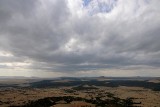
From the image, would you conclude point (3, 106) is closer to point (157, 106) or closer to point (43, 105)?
point (43, 105)

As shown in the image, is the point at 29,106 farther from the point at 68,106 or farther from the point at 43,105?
the point at 68,106

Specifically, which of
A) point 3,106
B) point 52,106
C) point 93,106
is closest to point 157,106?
point 93,106

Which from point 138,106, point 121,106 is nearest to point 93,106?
point 121,106

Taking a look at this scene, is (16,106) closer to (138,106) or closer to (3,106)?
(3,106)

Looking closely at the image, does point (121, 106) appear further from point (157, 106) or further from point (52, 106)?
point (52, 106)

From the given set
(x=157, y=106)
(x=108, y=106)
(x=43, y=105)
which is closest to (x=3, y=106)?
(x=43, y=105)

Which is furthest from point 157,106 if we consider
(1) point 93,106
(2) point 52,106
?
(2) point 52,106
